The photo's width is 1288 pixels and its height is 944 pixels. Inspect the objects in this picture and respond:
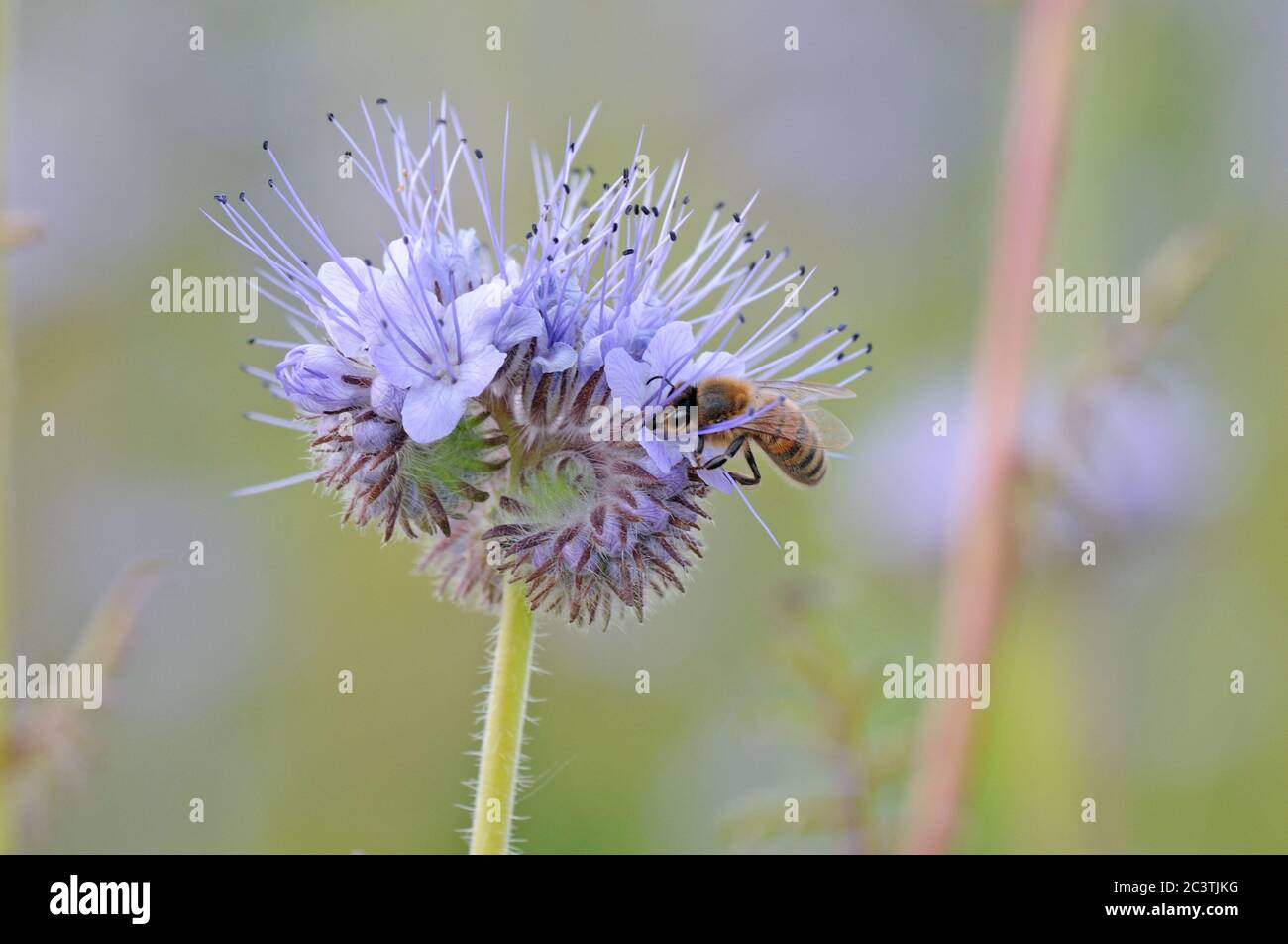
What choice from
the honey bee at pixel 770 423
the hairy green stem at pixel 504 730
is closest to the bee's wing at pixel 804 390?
the honey bee at pixel 770 423

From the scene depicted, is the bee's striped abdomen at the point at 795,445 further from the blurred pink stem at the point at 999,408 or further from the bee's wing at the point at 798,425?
the blurred pink stem at the point at 999,408

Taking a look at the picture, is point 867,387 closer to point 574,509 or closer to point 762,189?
point 762,189

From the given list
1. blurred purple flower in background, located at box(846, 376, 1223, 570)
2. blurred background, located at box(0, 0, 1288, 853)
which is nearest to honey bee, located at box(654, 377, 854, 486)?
blurred background, located at box(0, 0, 1288, 853)

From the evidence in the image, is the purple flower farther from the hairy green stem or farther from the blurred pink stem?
the blurred pink stem

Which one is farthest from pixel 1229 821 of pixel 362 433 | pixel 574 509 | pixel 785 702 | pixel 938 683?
pixel 362 433

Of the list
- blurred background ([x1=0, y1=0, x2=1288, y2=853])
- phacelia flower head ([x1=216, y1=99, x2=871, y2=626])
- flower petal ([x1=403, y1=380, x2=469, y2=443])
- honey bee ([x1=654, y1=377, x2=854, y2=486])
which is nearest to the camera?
flower petal ([x1=403, y1=380, x2=469, y2=443])
